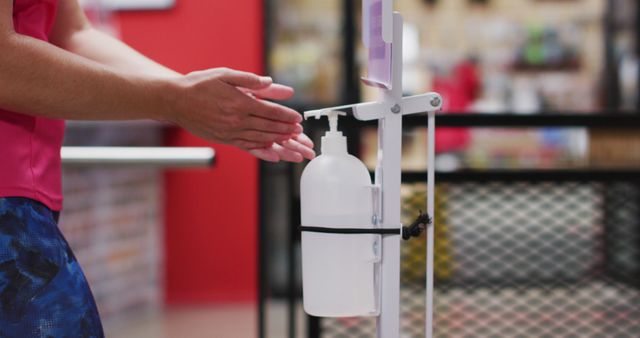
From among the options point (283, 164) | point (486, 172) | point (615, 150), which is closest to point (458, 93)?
point (615, 150)

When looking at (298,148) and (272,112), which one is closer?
(272,112)

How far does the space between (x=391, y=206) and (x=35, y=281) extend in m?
0.44

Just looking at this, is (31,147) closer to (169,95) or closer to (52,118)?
(52,118)

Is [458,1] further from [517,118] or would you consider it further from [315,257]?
[315,257]

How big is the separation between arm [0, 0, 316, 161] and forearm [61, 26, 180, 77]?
0.81 ft

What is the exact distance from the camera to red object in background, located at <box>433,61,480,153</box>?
514 centimetres

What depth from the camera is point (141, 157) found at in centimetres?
213

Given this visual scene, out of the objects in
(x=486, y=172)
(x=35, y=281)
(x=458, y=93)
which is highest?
(x=458, y=93)

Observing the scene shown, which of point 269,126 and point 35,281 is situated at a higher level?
point 269,126

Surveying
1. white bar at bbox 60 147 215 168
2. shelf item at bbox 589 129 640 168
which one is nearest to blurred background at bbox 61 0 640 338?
shelf item at bbox 589 129 640 168

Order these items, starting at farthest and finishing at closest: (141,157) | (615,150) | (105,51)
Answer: (615,150) → (141,157) → (105,51)

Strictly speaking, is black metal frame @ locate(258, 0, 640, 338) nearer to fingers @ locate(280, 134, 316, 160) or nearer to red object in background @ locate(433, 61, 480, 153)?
fingers @ locate(280, 134, 316, 160)

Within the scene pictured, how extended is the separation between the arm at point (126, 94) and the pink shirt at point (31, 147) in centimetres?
6

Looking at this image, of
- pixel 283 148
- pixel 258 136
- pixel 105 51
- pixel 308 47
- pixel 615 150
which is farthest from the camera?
pixel 308 47
